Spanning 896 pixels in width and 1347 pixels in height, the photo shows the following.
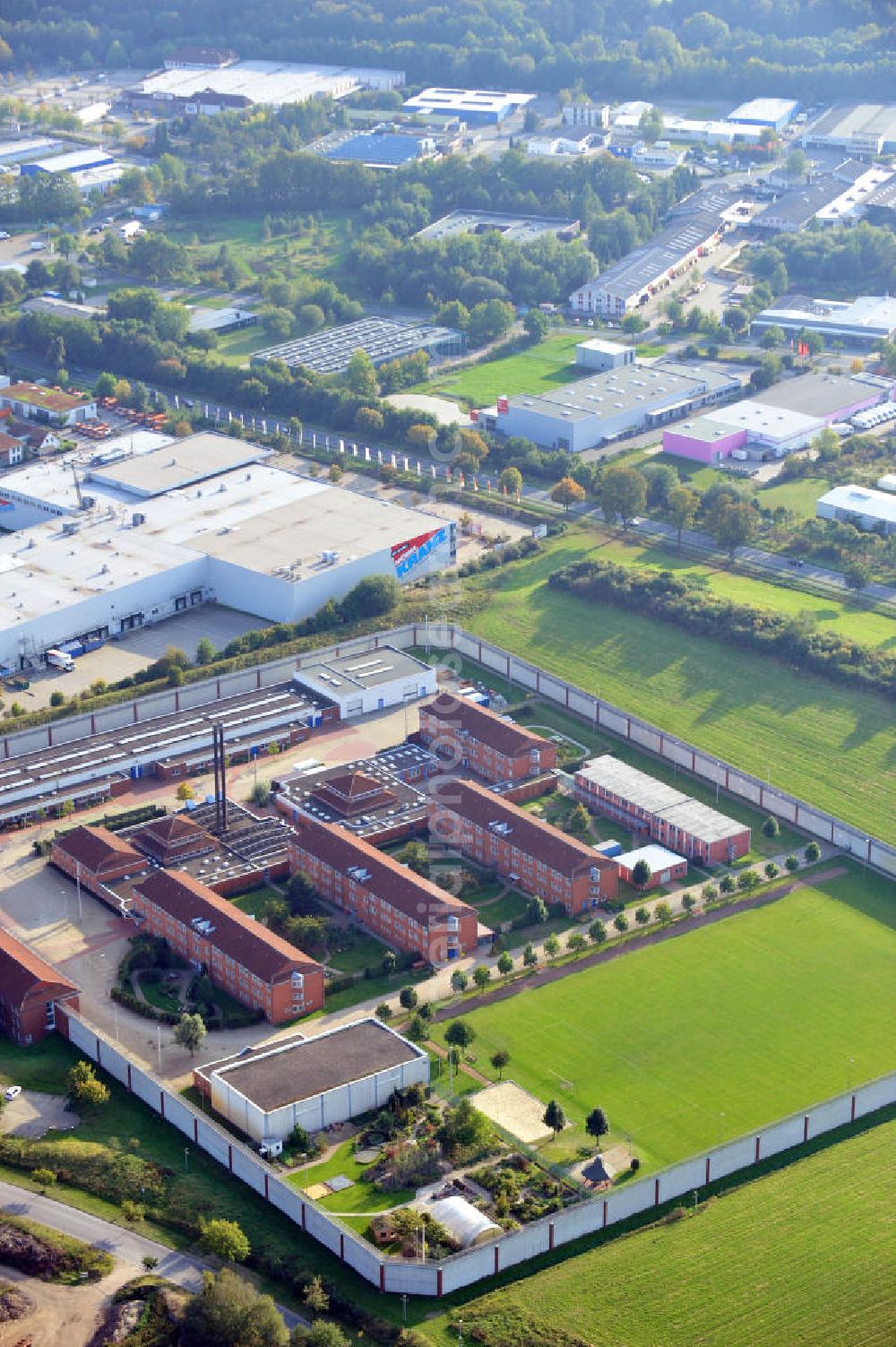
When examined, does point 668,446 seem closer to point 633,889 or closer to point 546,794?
point 546,794

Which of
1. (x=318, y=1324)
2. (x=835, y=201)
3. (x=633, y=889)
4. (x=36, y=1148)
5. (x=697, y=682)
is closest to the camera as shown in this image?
(x=318, y=1324)

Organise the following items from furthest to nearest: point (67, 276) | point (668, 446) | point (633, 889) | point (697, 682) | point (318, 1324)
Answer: point (67, 276), point (668, 446), point (697, 682), point (633, 889), point (318, 1324)

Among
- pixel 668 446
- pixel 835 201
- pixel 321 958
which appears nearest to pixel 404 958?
pixel 321 958

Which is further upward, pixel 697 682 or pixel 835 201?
pixel 835 201

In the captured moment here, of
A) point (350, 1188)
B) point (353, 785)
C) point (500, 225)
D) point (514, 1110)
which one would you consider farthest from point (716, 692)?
point (500, 225)

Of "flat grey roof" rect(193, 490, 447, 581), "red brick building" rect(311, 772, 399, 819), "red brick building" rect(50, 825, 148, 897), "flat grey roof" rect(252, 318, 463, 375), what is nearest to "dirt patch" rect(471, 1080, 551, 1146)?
"red brick building" rect(311, 772, 399, 819)

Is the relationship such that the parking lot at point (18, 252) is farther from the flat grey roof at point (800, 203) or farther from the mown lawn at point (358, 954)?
the mown lawn at point (358, 954)

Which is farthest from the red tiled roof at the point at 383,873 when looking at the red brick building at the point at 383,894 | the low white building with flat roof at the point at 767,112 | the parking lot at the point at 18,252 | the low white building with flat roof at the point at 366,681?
the low white building with flat roof at the point at 767,112
